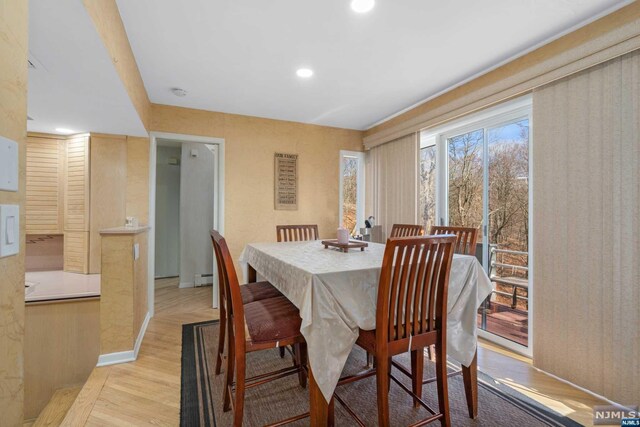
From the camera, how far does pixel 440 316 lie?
1.57 m

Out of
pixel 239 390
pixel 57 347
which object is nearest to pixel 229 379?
pixel 239 390

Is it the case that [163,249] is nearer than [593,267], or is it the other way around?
[593,267]

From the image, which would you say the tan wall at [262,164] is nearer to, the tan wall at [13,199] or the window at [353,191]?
the window at [353,191]

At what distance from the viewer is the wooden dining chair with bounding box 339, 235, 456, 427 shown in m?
1.37

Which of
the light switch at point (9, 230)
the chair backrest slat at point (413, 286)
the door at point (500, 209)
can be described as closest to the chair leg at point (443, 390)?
the chair backrest slat at point (413, 286)

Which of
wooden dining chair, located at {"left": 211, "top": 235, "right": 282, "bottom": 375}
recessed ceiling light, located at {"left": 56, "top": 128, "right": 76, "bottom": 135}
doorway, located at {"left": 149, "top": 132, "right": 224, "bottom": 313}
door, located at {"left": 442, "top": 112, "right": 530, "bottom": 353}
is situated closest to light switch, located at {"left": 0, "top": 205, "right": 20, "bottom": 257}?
wooden dining chair, located at {"left": 211, "top": 235, "right": 282, "bottom": 375}

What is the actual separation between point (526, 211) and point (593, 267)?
2.52 feet

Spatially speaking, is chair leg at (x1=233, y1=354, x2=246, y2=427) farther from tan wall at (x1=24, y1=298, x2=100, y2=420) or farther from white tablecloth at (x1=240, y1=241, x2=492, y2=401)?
tan wall at (x1=24, y1=298, x2=100, y2=420)

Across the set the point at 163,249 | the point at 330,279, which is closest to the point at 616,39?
the point at 330,279

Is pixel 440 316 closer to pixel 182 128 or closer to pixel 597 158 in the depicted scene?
pixel 597 158

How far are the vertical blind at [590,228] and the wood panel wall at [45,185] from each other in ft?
→ 15.2

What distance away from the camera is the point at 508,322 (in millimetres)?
2865

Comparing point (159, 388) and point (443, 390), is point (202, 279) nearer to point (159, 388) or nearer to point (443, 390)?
point (159, 388)

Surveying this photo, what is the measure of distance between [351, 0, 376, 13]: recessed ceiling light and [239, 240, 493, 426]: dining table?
156 centimetres
